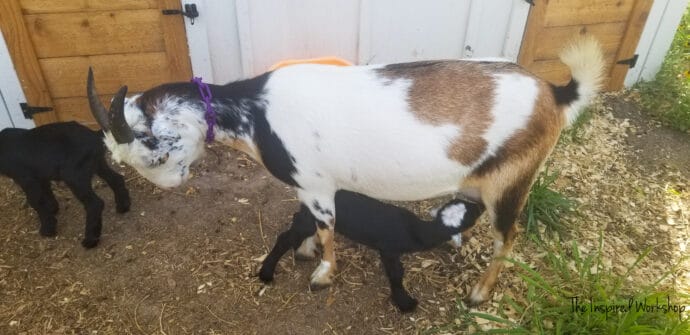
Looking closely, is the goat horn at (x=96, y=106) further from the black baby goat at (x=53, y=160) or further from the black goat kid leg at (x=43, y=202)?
the black goat kid leg at (x=43, y=202)

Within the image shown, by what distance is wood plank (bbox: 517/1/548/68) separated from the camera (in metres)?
4.64

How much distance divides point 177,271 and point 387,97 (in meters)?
1.97

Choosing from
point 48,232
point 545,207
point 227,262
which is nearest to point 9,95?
point 48,232

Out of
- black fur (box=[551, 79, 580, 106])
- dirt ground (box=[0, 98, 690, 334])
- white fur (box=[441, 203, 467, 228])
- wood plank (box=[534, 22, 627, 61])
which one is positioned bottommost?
dirt ground (box=[0, 98, 690, 334])

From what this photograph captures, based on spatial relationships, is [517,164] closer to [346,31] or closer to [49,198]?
[346,31]

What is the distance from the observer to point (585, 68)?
2.50 metres

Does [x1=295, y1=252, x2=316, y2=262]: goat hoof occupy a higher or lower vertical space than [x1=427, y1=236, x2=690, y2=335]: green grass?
lower

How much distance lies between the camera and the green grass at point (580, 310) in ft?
8.76

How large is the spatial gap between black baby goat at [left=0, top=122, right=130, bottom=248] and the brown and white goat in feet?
3.06

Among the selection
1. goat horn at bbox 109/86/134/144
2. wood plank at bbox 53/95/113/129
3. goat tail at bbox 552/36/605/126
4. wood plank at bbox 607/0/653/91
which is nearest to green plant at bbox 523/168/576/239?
goat tail at bbox 552/36/605/126

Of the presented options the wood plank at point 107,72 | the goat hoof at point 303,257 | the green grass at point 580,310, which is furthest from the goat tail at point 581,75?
the wood plank at point 107,72

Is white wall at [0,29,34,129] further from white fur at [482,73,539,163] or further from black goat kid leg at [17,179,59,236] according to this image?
white fur at [482,73,539,163]

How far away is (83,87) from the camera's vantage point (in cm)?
427

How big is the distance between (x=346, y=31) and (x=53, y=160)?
8.59 ft
